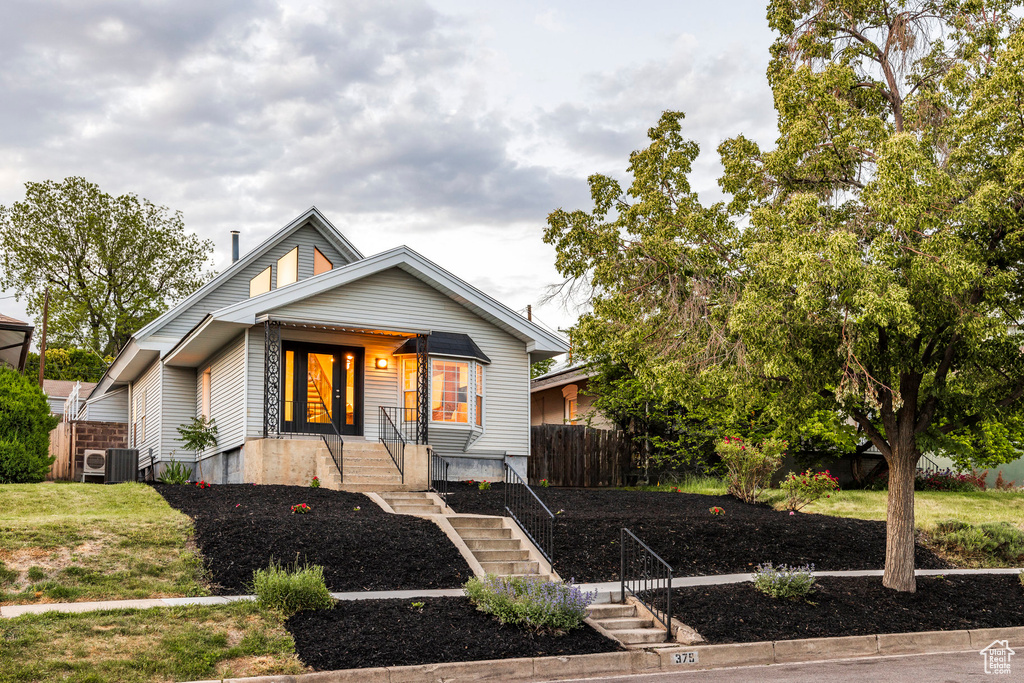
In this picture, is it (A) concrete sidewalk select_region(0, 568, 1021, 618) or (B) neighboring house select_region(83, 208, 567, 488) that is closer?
(A) concrete sidewalk select_region(0, 568, 1021, 618)

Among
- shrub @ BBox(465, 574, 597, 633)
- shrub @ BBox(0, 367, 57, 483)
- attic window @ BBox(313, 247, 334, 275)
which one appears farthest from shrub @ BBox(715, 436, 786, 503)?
shrub @ BBox(0, 367, 57, 483)

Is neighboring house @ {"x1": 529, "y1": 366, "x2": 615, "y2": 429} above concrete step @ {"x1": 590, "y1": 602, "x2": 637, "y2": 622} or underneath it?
above

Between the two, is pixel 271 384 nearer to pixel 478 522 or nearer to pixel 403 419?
Result: pixel 403 419

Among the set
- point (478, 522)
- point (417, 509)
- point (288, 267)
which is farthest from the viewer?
point (288, 267)

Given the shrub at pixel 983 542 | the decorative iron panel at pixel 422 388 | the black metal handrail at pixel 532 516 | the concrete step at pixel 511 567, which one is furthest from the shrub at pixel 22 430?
the shrub at pixel 983 542

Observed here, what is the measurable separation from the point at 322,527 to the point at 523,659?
4.98 m

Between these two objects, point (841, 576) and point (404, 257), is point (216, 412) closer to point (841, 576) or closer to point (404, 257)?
point (404, 257)

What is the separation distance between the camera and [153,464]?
23344mm

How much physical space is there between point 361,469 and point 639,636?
9285mm

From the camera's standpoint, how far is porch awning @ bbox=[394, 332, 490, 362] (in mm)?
20219

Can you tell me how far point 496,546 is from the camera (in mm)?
13961

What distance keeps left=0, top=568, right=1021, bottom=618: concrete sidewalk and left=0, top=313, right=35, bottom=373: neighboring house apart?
1366 cm

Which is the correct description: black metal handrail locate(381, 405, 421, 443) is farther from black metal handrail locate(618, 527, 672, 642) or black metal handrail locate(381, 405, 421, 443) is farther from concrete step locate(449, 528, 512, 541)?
black metal handrail locate(618, 527, 672, 642)

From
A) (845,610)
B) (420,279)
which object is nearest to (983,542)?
(845,610)
